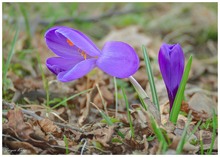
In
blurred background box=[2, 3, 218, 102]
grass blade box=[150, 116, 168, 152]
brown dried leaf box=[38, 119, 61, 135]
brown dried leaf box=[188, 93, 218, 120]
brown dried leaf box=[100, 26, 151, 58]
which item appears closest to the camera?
grass blade box=[150, 116, 168, 152]

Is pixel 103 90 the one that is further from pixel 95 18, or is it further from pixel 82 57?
pixel 95 18

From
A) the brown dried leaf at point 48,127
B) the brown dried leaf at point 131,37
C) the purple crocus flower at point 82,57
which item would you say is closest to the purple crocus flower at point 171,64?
the purple crocus flower at point 82,57

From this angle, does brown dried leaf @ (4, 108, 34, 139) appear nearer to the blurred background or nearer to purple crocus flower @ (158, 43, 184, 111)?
purple crocus flower @ (158, 43, 184, 111)

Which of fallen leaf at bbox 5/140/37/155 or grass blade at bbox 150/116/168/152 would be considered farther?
fallen leaf at bbox 5/140/37/155

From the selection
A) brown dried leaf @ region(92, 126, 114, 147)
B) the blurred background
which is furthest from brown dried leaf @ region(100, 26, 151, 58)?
brown dried leaf @ region(92, 126, 114, 147)

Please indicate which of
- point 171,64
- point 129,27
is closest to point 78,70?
point 171,64

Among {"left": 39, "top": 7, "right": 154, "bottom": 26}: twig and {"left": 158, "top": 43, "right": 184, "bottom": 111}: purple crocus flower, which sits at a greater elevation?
{"left": 39, "top": 7, "right": 154, "bottom": 26}: twig

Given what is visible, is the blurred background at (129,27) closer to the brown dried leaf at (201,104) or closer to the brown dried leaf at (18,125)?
the brown dried leaf at (201,104)
